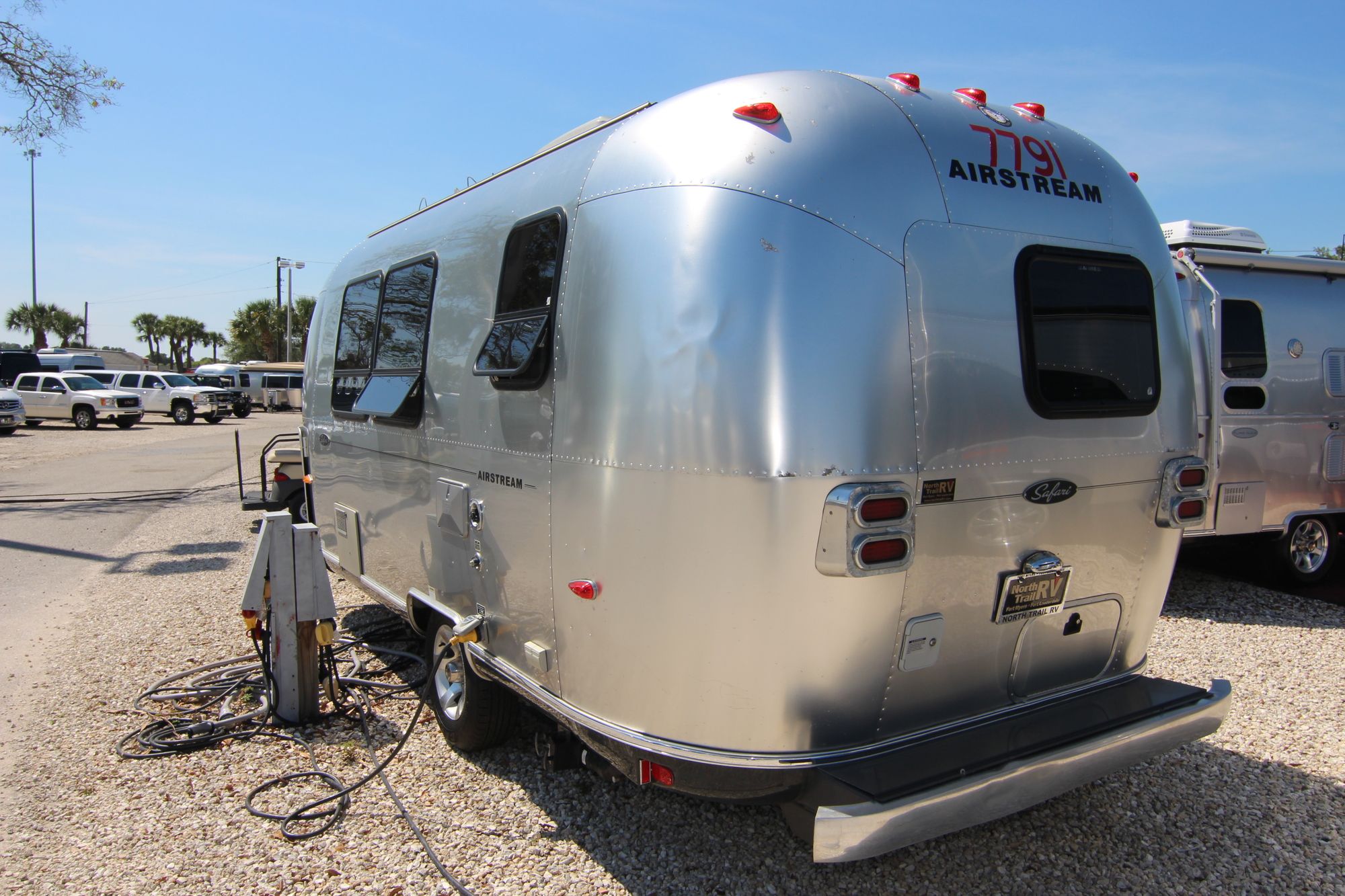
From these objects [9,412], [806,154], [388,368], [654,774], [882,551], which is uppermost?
[806,154]

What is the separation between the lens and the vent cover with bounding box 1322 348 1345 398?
741 centimetres

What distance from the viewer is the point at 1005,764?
291 cm

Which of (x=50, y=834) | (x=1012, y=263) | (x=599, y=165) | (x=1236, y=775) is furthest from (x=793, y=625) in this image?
(x=50, y=834)

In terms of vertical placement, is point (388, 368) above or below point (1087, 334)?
below

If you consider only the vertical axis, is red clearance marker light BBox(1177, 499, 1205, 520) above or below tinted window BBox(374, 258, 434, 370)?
below

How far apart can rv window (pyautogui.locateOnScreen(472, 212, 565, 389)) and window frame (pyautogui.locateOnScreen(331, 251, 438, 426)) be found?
0.75m

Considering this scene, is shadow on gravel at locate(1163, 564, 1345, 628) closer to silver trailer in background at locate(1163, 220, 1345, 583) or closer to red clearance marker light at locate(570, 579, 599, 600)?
silver trailer in background at locate(1163, 220, 1345, 583)

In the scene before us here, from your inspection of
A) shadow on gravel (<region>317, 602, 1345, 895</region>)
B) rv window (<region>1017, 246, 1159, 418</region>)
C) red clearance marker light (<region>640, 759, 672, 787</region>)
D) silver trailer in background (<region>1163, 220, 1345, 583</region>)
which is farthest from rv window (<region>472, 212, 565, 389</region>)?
silver trailer in background (<region>1163, 220, 1345, 583</region>)

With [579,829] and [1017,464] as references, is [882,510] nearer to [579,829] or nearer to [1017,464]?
[1017,464]

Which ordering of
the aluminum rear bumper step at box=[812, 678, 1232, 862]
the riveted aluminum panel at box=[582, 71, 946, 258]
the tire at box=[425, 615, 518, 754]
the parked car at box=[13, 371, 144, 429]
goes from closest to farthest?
the aluminum rear bumper step at box=[812, 678, 1232, 862] → the riveted aluminum panel at box=[582, 71, 946, 258] → the tire at box=[425, 615, 518, 754] → the parked car at box=[13, 371, 144, 429]

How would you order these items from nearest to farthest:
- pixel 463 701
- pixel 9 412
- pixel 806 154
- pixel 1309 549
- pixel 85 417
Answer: pixel 806 154, pixel 463 701, pixel 1309 549, pixel 9 412, pixel 85 417

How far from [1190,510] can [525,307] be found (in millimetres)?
2828

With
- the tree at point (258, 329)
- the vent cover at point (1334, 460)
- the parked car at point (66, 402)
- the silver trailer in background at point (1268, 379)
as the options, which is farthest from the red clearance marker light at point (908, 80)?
the tree at point (258, 329)

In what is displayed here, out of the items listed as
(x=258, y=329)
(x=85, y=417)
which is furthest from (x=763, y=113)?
(x=258, y=329)
